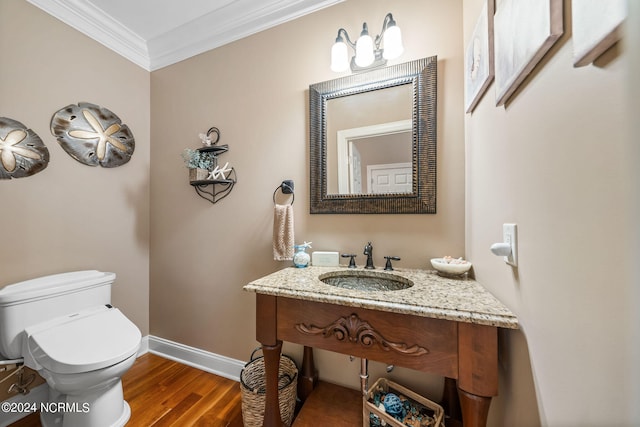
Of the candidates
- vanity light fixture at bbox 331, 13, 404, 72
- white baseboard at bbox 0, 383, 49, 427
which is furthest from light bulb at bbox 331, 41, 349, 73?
white baseboard at bbox 0, 383, 49, 427

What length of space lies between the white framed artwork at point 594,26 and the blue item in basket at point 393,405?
130 cm

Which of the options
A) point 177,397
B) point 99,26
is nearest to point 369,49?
point 99,26

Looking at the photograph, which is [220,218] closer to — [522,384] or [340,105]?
[340,105]

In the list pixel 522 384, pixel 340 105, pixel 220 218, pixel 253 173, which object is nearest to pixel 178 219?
pixel 220 218

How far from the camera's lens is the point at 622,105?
12.7 inches

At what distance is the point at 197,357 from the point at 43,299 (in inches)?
38.1

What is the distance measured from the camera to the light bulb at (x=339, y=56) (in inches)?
48.4

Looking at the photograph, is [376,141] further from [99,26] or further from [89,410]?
[99,26]

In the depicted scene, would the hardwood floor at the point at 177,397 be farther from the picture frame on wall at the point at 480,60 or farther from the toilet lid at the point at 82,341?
the picture frame on wall at the point at 480,60

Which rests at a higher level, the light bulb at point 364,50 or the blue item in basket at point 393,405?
the light bulb at point 364,50

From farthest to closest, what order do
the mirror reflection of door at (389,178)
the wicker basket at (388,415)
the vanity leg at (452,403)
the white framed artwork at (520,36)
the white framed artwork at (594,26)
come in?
the mirror reflection of door at (389,178) < the vanity leg at (452,403) < the wicker basket at (388,415) < the white framed artwork at (520,36) < the white framed artwork at (594,26)

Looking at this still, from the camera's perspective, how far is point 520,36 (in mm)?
562

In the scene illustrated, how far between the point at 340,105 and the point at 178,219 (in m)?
1.50

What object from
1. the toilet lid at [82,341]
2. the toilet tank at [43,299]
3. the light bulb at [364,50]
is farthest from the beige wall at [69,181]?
the light bulb at [364,50]
